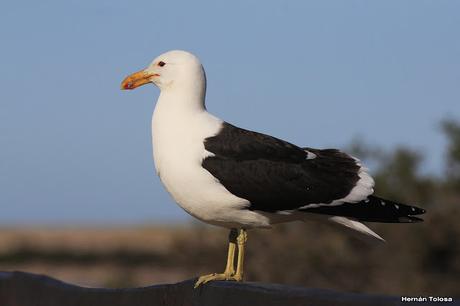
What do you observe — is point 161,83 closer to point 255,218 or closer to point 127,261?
point 255,218

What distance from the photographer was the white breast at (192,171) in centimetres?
590

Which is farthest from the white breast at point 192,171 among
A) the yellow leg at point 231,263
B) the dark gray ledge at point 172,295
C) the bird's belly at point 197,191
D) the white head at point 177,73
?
the dark gray ledge at point 172,295

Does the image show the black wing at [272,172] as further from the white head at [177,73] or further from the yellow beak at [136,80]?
the yellow beak at [136,80]

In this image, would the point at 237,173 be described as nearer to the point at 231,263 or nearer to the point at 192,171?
the point at 192,171

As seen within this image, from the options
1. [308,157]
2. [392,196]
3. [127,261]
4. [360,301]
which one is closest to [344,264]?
[392,196]

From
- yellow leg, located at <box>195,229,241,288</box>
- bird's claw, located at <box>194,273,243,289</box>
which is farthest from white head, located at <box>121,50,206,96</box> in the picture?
bird's claw, located at <box>194,273,243,289</box>

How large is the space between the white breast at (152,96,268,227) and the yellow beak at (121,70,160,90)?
59 cm

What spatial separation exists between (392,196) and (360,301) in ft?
49.8

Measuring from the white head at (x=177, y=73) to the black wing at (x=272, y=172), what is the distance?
15.1 inches

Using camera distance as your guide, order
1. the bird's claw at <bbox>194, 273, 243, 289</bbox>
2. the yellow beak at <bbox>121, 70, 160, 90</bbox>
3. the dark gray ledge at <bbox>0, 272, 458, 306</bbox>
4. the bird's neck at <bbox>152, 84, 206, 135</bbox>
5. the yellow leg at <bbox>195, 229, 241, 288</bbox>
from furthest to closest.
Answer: the yellow beak at <bbox>121, 70, 160, 90</bbox> < the bird's neck at <bbox>152, 84, 206, 135</bbox> < the yellow leg at <bbox>195, 229, 241, 288</bbox> < the bird's claw at <bbox>194, 273, 243, 289</bbox> < the dark gray ledge at <bbox>0, 272, 458, 306</bbox>

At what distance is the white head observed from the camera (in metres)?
6.44

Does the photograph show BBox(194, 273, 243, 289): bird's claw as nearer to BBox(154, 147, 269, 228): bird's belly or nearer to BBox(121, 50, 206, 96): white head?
BBox(154, 147, 269, 228): bird's belly

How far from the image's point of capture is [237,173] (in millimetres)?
6293

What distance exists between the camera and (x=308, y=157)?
660 cm
